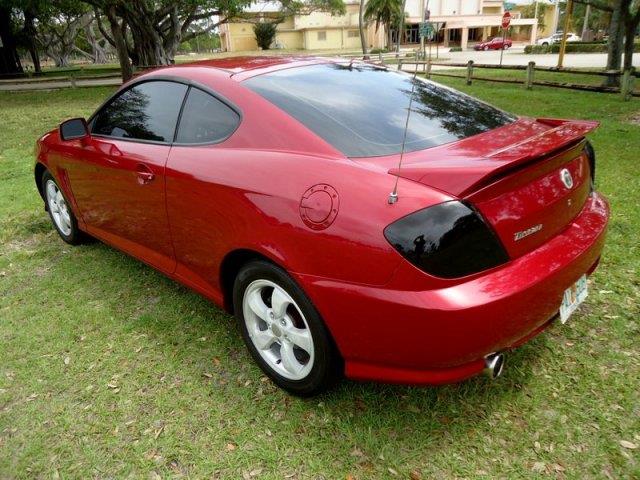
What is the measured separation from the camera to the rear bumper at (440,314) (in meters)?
1.76

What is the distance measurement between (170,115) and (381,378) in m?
1.93

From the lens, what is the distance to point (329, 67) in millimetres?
2934

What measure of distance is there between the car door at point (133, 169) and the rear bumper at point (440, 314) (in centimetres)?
130

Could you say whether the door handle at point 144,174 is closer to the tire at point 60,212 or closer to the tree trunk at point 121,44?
the tire at point 60,212

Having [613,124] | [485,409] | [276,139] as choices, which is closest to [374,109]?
[276,139]

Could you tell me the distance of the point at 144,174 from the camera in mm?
2855

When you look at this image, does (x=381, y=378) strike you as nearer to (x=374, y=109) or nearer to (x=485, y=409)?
(x=485, y=409)

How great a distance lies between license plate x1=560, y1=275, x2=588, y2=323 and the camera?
212cm

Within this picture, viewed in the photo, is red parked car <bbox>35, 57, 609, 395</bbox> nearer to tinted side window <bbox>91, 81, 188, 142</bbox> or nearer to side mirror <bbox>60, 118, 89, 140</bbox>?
tinted side window <bbox>91, 81, 188, 142</bbox>

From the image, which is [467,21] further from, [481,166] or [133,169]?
[481,166]

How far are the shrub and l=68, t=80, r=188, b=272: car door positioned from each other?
60158 mm

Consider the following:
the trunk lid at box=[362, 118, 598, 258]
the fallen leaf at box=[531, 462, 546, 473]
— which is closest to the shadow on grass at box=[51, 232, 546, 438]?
the fallen leaf at box=[531, 462, 546, 473]

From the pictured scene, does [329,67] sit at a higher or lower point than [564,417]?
higher

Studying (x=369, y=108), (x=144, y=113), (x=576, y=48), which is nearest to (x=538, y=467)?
(x=369, y=108)
